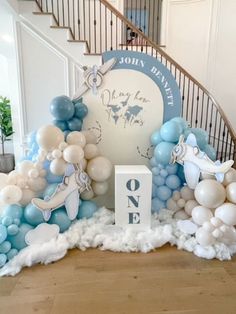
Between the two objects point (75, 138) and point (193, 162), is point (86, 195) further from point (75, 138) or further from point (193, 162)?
point (193, 162)

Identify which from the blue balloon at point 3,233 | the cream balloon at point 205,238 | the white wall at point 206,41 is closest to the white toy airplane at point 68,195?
the blue balloon at point 3,233

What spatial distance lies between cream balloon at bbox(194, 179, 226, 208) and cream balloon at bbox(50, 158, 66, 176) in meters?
1.14

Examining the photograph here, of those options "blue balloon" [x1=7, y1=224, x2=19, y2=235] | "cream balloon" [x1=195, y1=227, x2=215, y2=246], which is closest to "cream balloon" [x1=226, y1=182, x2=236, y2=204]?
"cream balloon" [x1=195, y1=227, x2=215, y2=246]

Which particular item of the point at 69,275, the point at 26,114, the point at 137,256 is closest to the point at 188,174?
the point at 137,256

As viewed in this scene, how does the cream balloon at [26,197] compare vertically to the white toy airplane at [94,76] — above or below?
below

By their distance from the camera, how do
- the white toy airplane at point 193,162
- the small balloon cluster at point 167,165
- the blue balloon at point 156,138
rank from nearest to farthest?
the white toy airplane at point 193,162
the small balloon cluster at point 167,165
the blue balloon at point 156,138

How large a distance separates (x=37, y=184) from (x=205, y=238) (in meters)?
1.40

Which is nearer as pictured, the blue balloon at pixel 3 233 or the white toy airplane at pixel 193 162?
the blue balloon at pixel 3 233

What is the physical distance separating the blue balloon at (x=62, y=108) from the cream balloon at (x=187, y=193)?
1253 mm

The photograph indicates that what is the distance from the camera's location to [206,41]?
475 centimetres

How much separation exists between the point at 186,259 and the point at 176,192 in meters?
0.65

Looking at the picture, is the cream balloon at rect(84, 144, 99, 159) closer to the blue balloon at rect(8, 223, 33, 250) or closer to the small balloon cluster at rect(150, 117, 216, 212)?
the small balloon cluster at rect(150, 117, 216, 212)

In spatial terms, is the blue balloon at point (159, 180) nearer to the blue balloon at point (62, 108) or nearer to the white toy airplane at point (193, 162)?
the white toy airplane at point (193, 162)

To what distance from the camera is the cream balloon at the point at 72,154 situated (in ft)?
6.38
